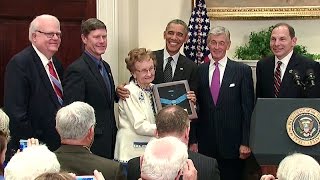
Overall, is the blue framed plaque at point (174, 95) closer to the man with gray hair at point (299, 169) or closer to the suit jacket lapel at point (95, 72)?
the suit jacket lapel at point (95, 72)

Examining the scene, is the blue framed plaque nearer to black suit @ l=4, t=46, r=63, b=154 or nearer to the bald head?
black suit @ l=4, t=46, r=63, b=154

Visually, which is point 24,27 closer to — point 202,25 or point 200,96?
point 202,25

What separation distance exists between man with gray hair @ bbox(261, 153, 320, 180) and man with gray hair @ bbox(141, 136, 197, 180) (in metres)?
0.44

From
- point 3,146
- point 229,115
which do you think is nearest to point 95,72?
point 229,115

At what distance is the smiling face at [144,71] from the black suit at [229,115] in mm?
669

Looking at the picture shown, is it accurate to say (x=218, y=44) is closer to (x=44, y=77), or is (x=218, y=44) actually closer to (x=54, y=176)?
(x=44, y=77)

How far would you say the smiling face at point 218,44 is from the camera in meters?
4.80

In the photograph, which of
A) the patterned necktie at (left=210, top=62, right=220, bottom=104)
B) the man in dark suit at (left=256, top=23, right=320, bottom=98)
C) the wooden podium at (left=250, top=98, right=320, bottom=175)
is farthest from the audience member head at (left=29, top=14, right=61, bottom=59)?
the man in dark suit at (left=256, top=23, right=320, bottom=98)

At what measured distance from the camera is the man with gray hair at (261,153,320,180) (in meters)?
2.39

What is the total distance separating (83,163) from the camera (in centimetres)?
292

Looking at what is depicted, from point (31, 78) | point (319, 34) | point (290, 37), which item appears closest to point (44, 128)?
point (31, 78)

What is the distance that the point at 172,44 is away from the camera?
496 cm

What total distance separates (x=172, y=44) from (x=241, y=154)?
1.14 metres

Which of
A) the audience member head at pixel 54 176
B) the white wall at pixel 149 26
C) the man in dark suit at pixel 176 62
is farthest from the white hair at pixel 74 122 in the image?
the white wall at pixel 149 26
